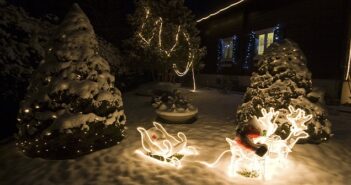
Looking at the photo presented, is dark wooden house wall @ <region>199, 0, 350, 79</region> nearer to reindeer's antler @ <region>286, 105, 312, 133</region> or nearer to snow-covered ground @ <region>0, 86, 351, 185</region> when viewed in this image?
snow-covered ground @ <region>0, 86, 351, 185</region>

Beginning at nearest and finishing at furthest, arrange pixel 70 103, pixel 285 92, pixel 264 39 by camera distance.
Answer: pixel 70 103, pixel 285 92, pixel 264 39

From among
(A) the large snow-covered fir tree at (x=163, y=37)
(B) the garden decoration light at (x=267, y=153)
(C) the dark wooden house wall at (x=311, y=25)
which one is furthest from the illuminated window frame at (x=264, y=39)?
(B) the garden decoration light at (x=267, y=153)

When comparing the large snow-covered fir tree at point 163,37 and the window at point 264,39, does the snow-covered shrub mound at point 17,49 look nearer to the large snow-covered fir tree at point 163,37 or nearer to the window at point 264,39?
the large snow-covered fir tree at point 163,37

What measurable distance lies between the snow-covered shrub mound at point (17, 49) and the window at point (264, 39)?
11.2 meters

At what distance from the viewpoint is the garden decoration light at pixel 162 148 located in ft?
17.7

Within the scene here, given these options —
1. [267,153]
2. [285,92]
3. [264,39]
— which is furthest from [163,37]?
[267,153]

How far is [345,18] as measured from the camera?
431 inches

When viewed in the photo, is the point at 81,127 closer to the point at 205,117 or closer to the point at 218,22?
the point at 205,117

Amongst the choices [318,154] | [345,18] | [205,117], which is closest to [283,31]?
[345,18]

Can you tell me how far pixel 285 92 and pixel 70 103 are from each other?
4.83m

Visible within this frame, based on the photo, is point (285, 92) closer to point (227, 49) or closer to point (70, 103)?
point (70, 103)

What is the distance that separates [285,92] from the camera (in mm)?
6352

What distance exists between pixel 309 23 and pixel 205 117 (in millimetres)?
7371

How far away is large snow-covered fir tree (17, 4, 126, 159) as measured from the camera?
550 cm
